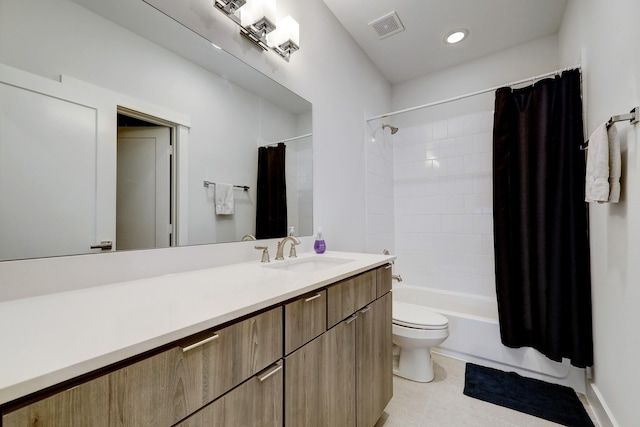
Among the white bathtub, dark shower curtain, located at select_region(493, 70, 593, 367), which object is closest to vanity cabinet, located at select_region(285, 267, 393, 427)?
the white bathtub

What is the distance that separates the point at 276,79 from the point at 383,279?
1.28 meters

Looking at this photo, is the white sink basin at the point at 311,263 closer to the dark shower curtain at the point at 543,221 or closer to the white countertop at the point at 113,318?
the white countertop at the point at 113,318

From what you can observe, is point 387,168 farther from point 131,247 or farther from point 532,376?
point 131,247

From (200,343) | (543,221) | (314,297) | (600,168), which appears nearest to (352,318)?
(314,297)

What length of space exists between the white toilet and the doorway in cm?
152

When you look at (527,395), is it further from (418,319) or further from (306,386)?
(306,386)

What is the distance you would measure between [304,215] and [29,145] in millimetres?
1257

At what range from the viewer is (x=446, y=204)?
8.89 ft

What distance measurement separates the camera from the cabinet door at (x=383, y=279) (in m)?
1.39

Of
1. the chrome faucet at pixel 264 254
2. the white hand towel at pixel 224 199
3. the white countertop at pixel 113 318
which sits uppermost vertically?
the white hand towel at pixel 224 199

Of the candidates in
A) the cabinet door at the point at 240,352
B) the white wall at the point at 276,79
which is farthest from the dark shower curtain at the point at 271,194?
the cabinet door at the point at 240,352

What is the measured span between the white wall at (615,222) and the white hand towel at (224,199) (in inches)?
67.4

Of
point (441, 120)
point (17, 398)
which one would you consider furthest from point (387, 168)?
point (17, 398)

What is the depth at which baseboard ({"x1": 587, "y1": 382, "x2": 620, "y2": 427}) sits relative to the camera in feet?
4.32
